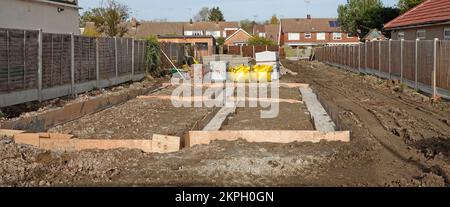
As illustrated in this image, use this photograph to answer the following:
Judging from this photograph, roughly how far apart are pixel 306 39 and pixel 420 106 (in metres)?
86.0

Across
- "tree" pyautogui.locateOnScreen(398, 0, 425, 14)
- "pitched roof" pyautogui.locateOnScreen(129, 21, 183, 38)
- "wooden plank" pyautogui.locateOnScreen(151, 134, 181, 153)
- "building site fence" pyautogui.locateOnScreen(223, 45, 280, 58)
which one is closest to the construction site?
"wooden plank" pyautogui.locateOnScreen(151, 134, 181, 153)

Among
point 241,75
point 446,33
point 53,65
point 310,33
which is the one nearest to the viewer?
point 53,65

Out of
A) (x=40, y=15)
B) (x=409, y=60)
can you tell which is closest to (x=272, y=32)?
(x=40, y=15)

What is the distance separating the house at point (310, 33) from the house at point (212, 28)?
11459 mm

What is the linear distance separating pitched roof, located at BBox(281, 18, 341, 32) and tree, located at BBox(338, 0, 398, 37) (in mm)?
29381

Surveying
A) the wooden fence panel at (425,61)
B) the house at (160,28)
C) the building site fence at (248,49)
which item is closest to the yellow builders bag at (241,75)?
the wooden fence panel at (425,61)

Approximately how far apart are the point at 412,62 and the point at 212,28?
9235 centimetres

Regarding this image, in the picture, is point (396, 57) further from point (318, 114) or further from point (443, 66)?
point (318, 114)

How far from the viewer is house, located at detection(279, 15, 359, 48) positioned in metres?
97.4

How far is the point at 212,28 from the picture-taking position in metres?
Result: 109

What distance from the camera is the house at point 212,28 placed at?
339 feet

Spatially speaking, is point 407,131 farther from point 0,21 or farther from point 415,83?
point 0,21

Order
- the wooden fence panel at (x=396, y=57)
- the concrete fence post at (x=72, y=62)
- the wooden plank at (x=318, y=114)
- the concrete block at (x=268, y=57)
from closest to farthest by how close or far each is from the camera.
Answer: the wooden plank at (x=318, y=114)
the concrete fence post at (x=72, y=62)
the wooden fence panel at (x=396, y=57)
the concrete block at (x=268, y=57)

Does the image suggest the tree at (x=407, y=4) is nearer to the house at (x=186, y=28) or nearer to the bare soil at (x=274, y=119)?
the bare soil at (x=274, y=119)
